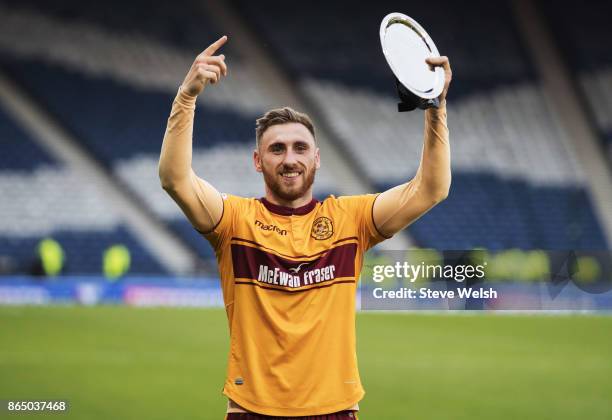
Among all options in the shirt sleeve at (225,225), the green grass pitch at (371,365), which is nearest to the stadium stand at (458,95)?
the green grass pitch at (371,365)

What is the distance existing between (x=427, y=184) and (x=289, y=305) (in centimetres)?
61

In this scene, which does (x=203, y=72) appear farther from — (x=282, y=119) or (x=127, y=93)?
(x=127, y=93)

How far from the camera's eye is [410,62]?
2797mm

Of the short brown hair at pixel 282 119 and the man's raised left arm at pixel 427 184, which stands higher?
the short brown hair at pixel 282 119

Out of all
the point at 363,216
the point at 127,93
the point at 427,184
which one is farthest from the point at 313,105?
the point at 427,184

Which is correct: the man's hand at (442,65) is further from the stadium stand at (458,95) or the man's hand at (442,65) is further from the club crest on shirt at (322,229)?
the stadium stand at (458,95)

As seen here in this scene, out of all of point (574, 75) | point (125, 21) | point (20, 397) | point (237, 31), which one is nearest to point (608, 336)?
point (20, 397)

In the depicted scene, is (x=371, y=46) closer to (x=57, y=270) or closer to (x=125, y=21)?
(x=125, y=21)

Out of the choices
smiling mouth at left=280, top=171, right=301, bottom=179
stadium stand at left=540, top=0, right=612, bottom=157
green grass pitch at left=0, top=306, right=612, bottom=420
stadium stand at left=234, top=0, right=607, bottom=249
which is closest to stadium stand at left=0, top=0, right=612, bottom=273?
stadium stand at left=234, top=0, right=607, bottom=249

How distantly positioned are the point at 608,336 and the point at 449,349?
126 inches

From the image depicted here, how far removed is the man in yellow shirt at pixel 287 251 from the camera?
2.77 metres

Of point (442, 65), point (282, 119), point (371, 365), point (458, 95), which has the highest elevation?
point (458, 95)

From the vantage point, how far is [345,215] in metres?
2.97

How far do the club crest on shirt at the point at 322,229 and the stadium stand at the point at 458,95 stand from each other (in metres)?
20.4
